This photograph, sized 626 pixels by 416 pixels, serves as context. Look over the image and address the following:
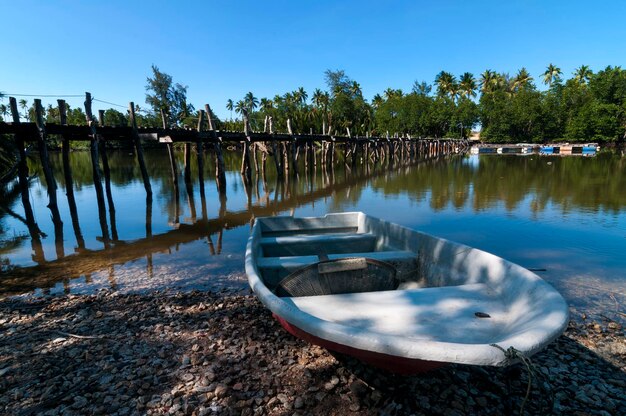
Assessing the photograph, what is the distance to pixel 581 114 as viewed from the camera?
163ft

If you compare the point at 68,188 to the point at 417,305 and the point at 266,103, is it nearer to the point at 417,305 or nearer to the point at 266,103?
the point at 417,305

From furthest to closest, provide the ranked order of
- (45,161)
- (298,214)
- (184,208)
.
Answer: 1. (184,208)
2. (298,214)
3. (45,161)

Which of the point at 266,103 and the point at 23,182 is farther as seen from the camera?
the point at 266,103

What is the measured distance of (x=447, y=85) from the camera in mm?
68812

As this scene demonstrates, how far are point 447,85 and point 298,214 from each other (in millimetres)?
68964

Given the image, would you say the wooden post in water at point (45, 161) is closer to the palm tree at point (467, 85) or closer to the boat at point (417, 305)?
the boat at point (417, 305)

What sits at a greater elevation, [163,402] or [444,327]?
[444,327]

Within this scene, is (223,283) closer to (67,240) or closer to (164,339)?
(164,339)

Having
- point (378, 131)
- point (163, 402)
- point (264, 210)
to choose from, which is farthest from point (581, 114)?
point (163, 402)

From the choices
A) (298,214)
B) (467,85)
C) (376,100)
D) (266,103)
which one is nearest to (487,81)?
(467,85)

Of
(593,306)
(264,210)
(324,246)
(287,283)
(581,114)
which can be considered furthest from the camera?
(581,114)

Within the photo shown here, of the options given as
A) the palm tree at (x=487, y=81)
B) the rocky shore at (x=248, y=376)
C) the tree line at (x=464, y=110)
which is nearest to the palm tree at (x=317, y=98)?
the tree line at (x=464, y=110)

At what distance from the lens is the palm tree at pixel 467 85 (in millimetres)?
67500

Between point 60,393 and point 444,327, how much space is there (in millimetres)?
3511
